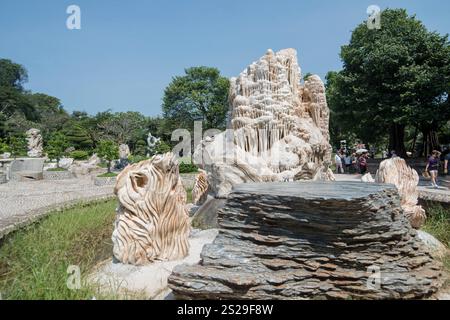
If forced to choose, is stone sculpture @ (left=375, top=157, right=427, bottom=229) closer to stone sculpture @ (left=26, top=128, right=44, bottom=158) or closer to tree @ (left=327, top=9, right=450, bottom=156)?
tree @ (left=327, top=9, right=450, bottom=156)

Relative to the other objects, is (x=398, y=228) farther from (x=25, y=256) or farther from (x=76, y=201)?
(x=76, y=201)

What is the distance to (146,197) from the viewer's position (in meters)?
4.67

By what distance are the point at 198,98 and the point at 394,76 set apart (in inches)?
806

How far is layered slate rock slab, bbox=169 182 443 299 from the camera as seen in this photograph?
336cm

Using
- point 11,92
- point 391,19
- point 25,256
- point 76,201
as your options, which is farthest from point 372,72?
point 11,92

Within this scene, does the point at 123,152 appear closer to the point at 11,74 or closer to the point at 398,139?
the point at 398,139

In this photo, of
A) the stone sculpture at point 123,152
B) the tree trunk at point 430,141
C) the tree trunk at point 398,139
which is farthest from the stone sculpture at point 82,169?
the tree trunk at point 430,141

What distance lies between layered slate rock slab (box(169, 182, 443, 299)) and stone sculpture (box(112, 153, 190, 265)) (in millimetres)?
1255

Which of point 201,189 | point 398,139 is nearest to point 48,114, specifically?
point 398,139

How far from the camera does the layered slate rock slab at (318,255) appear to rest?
336 cm

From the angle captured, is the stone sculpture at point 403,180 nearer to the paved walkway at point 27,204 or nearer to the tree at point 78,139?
the paved walkway at point 27,204

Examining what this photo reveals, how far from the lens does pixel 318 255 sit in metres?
3.51
